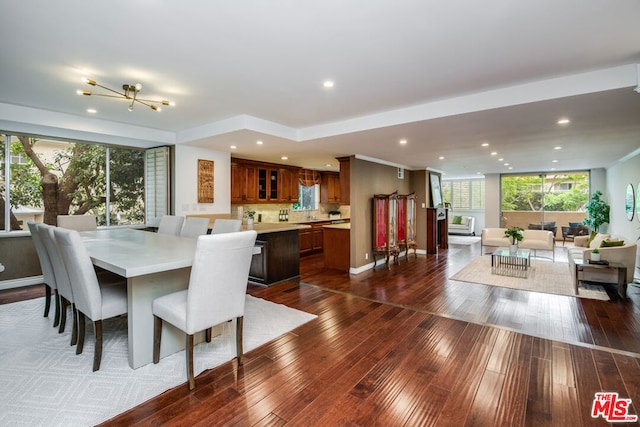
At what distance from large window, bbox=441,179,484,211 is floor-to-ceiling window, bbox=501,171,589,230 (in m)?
1.32

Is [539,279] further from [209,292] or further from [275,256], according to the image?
[209,292]

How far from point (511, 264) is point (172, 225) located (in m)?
6.48

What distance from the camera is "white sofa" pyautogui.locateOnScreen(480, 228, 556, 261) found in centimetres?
682

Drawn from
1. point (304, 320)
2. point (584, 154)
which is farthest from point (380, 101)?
point (584, 154)

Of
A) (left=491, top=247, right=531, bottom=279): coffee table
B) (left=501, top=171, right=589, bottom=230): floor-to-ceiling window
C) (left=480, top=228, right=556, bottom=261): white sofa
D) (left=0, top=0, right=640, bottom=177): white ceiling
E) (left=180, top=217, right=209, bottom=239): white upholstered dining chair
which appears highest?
(left=0, top=0, right=640, bottom=177): white ceiling

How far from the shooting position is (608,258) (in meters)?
Answer: 4.45

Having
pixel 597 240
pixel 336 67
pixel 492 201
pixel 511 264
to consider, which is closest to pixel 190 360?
pixel 336 67

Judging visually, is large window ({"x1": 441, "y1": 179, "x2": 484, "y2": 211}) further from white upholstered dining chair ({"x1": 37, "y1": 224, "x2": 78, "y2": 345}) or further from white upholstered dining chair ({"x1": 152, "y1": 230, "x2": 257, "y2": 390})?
white upholstered dining chair ({"x1": 37, "y1": 224, "x2": 78, "y2": 345})

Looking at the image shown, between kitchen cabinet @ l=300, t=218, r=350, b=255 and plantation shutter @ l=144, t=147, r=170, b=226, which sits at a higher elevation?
plantation shutter @ l=144, t=147, r=170, b=226

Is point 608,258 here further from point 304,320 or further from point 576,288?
point 304,320

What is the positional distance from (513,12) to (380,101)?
1639 millimetres

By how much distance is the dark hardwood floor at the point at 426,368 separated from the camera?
6.20 feet

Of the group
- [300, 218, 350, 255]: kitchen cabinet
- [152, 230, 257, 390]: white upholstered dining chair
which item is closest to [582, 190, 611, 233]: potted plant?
[300, 218, 350, 255]: kitchen cabinet

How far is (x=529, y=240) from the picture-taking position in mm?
7074
